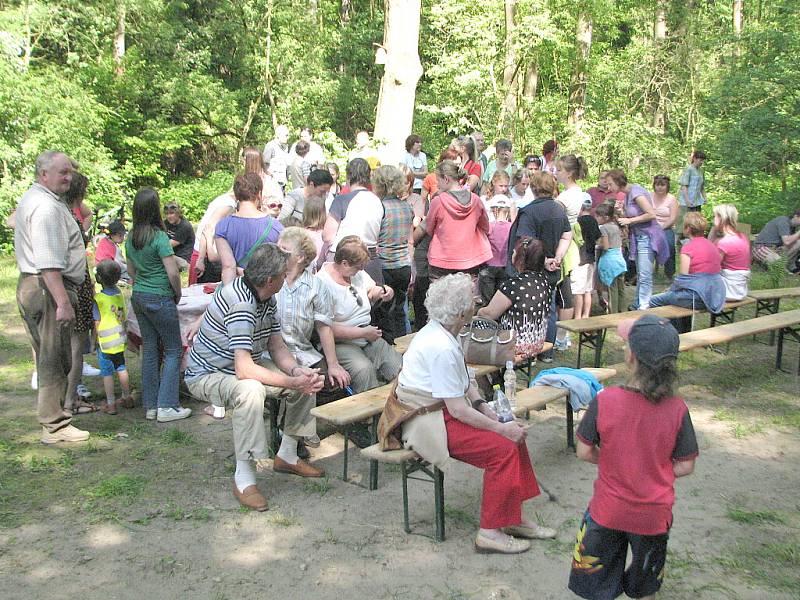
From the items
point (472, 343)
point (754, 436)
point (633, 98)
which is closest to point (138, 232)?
point (472, 343)

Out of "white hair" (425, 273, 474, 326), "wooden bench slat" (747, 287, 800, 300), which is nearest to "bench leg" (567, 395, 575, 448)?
"white hair" (425, 273, 474, 326)

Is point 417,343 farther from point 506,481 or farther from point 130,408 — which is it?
point 130,408

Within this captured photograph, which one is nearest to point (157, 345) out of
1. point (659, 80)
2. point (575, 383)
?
point (575, 383)

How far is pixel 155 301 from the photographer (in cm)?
590

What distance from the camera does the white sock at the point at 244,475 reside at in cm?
470

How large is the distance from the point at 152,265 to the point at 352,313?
1.55m

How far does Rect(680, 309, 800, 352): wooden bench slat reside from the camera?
22.3 ft

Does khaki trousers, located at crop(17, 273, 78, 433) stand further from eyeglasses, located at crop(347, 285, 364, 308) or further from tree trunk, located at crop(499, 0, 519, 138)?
tree trunk, located at crop(499, 0, 519, 138)

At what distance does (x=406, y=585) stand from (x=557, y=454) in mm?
2006

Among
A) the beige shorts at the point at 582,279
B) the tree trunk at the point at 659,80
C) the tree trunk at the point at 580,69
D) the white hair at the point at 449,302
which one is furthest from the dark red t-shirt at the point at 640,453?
the tree trunk at the point at 659,80

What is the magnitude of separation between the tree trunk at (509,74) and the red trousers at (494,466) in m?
16.4

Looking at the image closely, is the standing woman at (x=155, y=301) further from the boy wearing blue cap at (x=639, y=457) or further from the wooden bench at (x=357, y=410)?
the boy wearing blue cap at (x=639, y=457)

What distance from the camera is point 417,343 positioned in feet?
13.3

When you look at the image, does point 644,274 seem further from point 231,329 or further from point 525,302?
point 231,329
